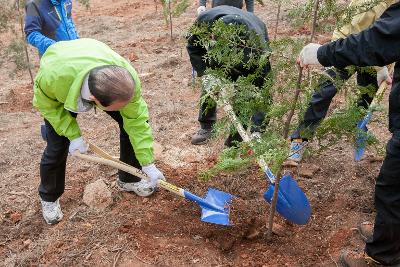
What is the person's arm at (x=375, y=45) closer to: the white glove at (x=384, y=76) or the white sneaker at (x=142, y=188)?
the white glove at (x=384, y=76)

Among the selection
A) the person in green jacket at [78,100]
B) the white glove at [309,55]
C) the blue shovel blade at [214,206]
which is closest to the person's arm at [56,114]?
the person in green jacket at [78,100]

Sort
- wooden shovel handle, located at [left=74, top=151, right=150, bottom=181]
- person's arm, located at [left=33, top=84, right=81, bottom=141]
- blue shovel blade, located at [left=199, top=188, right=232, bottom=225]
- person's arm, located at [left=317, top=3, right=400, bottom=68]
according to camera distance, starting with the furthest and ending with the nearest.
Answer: wooden shovel handle, located at [left=74, top=151, right=150, bottom=181], blue shovel blade, located at [left=199, top=188, right=232, bottom=225], person's arm, located at [left=33, top=84, right=81, bottom=141], person's arm, located at [left=317, top=3, right=400, bottom=68]

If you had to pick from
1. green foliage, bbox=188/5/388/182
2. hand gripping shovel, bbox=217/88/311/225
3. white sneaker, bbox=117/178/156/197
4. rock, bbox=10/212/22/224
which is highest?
green foliage, bbox=188/5/388/182

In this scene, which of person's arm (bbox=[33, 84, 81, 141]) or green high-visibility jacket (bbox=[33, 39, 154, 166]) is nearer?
green high-visibility jacket (bbox=[33, 39, 154, 166])

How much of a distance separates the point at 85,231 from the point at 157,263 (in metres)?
0.72

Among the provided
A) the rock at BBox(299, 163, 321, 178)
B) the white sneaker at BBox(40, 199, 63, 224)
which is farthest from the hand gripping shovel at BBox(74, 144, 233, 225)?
the rock at BBox(299, 163, 321, 178)

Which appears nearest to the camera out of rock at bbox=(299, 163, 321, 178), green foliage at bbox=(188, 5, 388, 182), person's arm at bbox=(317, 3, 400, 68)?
person's arm at bbox=(317, 3, 400, 68)

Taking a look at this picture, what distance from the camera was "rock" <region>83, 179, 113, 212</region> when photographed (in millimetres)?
3559

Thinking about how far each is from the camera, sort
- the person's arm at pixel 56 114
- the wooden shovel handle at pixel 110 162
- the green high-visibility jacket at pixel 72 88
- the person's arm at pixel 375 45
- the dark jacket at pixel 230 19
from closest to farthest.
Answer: the person's arm at pixel 375 45 → the green high-visibility jacket at pixel 72 88 → the person's arm at pixel 56 114 → the wooden shovel handle at pixel 110 162 → the dark jacket at pixel 230 19

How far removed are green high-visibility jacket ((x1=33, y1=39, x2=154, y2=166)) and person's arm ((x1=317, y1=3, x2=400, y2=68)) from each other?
137 cm

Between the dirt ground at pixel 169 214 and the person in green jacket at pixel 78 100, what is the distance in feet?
1.03

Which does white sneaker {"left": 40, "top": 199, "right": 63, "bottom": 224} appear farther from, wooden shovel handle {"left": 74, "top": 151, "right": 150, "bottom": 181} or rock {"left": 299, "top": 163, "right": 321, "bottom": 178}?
rock {"left": 299, "top": 163, "right": 321, "bottom": 178}

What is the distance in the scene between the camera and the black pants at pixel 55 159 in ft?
10.3

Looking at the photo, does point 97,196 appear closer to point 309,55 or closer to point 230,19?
point 230,19
